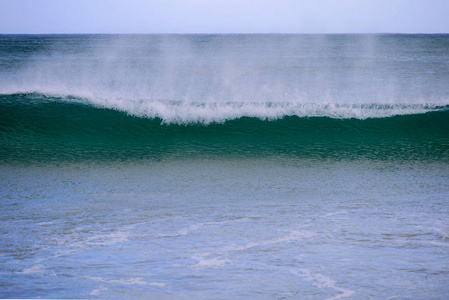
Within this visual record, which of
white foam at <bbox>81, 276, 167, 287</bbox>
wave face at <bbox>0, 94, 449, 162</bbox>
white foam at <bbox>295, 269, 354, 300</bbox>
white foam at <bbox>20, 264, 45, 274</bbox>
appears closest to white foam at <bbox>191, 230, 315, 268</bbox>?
white foam at <bbox>81, 276, 167, 287</bbox>

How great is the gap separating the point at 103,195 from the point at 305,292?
86.1 inches

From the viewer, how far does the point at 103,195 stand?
3.72 metres

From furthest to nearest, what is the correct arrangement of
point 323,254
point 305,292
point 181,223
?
point 181,223
point 323,254
point 305,292

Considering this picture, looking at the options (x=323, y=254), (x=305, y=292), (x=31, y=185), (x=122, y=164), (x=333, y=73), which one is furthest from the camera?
(x=333, y=73)

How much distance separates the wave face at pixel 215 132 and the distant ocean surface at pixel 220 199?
3 cm

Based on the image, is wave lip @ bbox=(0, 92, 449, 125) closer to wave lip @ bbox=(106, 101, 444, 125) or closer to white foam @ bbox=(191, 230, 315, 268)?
wave lip @ bbox=(106, 101, 444, 125)

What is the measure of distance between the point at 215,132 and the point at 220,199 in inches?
103

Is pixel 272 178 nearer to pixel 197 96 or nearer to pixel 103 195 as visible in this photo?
pixel 103 195

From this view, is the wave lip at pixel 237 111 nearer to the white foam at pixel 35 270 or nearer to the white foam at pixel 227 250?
the white foam at pixel 227 250

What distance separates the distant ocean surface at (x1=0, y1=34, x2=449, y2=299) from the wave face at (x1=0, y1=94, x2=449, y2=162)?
1.1 inches

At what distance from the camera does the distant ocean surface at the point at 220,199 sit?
218cm

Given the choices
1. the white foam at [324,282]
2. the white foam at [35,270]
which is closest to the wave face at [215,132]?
the white foam at [35,270]

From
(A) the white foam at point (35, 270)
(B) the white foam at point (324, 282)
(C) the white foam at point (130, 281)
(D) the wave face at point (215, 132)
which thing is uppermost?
(D) the wave face at point (215, 132)

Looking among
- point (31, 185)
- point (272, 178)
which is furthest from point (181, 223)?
point (31, 185)
